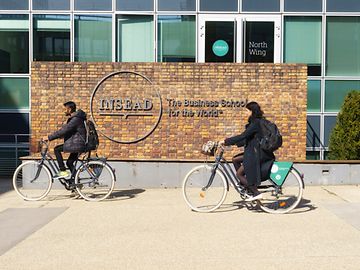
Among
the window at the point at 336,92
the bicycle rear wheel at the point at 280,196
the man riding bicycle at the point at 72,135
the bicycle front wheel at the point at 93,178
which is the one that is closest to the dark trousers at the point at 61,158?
the man riding bicycle at the point at 72,135

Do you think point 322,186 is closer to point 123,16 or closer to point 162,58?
point 162,58

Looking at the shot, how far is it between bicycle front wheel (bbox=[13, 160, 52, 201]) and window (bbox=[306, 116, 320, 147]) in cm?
704

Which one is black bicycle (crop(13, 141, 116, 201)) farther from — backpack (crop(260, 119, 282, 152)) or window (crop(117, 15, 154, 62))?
window (crop(117, 15, 154, 62))

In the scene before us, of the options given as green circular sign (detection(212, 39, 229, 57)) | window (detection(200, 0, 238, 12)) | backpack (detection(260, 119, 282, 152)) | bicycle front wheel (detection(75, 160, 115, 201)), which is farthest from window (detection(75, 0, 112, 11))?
backpack (detection(260, 119, 282, 152))

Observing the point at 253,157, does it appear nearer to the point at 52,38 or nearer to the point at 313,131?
the point at 313,131

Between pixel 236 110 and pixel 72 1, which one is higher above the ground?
pixel 72 1

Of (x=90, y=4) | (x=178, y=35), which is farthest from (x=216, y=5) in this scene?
(x=90, y=4)

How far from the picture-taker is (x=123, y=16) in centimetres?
1312

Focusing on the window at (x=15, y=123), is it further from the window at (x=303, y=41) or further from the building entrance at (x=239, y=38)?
the window at (x=303, y=41)

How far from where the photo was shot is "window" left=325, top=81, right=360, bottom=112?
12.9 metres

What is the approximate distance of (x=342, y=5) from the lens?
1316cm

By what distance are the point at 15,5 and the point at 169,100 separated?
18.7 feet

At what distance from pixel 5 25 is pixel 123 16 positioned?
3269 millimetres

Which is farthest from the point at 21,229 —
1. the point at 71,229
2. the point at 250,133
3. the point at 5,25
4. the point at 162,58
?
the point at 5,25
